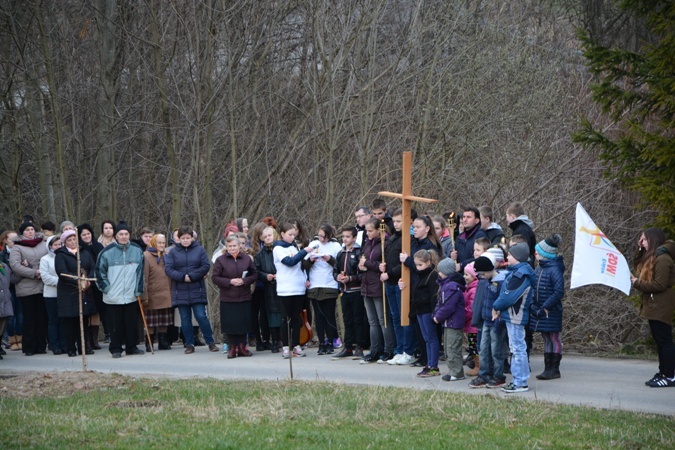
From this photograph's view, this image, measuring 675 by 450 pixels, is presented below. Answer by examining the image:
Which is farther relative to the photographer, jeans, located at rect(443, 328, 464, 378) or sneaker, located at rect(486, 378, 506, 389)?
jeans, located at rect(443, 328, 464, 378)

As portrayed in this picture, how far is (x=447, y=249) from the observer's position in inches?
570

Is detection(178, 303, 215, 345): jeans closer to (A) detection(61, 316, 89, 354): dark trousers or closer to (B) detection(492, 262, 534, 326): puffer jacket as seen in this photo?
(A) detection(61, 316, 89, 354): dark trousers

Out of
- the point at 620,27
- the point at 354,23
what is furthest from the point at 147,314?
the point at 620,27

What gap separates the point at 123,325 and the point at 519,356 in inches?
288

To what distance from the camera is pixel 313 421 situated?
9.36 m

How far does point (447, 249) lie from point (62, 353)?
22.4 ft

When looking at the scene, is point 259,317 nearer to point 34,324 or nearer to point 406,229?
point 34,324

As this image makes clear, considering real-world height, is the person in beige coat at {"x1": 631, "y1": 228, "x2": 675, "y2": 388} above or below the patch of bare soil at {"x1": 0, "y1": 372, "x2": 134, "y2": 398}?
above

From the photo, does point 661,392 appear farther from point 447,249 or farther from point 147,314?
point 147,314

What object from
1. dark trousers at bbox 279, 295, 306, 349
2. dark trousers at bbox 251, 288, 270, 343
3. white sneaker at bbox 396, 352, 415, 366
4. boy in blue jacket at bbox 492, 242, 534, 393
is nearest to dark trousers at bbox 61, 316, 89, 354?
dark trousers at bbox 251, 288, 270, 343

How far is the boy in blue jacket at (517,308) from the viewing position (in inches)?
445

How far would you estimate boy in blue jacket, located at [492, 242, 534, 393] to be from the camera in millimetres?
11305

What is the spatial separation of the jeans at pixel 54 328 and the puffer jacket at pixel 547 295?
326 inches

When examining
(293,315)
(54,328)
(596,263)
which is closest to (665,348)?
(596,263)
